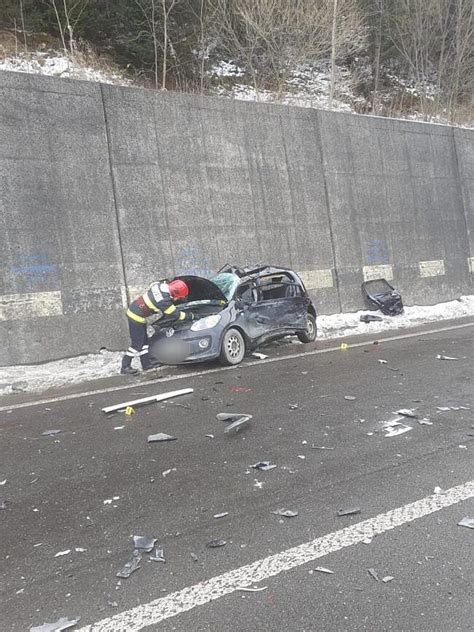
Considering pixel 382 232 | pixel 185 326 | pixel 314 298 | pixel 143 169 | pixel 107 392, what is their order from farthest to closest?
pixel 382 232 < pixel 314 298 < pixel 143 169 < pixel 185 326 < pixel 107 392

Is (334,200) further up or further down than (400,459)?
further up

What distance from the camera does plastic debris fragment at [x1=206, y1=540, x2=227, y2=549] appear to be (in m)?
3.24

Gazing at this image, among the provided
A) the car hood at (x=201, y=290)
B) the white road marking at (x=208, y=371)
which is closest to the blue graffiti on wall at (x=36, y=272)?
the car hood at (x=201, y=290)

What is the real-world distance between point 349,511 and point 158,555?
131cm

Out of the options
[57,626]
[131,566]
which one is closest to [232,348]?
[131,566]

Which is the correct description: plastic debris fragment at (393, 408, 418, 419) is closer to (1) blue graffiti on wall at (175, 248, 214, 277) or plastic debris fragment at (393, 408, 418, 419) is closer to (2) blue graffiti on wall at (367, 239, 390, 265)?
(1) blue graffiti on wall at (175, 248, 214, 277)

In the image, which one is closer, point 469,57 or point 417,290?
point 417,290

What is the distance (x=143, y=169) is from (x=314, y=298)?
226 inches

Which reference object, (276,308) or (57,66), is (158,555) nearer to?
(276,308)

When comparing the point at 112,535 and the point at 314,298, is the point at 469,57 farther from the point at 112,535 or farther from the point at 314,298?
the point at 112,535

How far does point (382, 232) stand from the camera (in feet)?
55.0

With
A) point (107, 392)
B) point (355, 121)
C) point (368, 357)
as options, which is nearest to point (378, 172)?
point (355, 121)

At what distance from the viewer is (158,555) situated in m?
3.15

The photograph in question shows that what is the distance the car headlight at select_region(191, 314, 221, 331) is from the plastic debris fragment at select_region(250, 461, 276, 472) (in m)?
4.38
